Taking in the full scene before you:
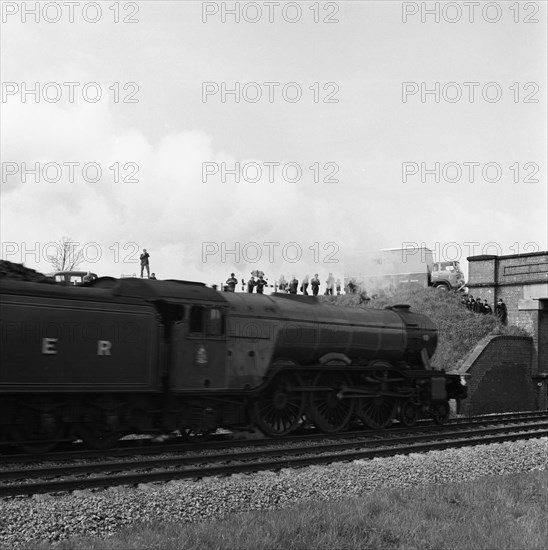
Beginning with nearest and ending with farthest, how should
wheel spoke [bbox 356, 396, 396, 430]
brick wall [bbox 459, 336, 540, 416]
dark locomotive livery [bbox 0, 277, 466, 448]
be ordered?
dark locomotive livery [bbox 0, 277, 466, 448] < wheel spoke [bbox 356, 396, 396, 430] < brick wall [bbox 459, 336, 540, 416]

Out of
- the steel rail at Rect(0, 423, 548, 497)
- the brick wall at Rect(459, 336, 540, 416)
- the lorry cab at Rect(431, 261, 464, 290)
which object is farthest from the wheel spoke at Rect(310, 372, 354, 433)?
the lorry cab at Rect(431, 261, 464, 290)

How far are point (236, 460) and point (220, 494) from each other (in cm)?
304

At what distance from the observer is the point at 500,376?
930 inches

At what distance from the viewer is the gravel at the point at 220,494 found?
6543 millimetres

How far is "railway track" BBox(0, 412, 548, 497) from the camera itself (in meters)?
8.43

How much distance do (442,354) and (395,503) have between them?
1886cm

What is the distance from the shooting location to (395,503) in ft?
24.6

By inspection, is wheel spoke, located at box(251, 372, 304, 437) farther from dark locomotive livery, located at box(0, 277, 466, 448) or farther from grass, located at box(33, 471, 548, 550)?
grass, located at box(33, 471, 548, 550)

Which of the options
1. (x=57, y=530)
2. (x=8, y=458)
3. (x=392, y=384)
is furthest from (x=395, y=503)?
(x=392, y=384)

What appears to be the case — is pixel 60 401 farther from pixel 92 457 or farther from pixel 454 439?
pixel 454 439

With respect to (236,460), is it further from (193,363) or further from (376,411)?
(376,411)

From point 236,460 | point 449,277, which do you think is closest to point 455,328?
point 449,277

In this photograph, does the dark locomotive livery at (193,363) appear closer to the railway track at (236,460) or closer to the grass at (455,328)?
the railway track at (236,460)

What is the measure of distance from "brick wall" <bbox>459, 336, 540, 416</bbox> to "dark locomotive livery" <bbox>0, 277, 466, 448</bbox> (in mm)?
5438
